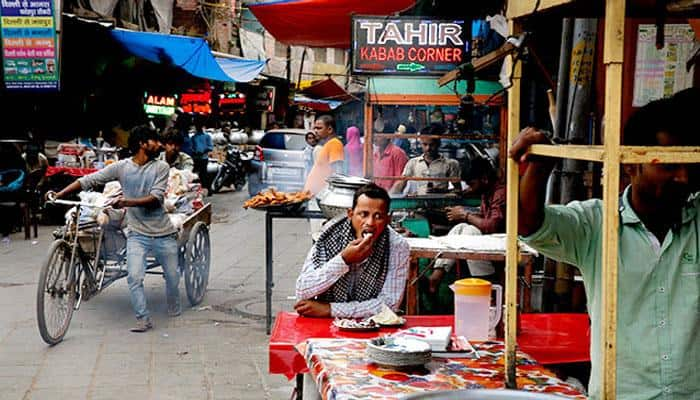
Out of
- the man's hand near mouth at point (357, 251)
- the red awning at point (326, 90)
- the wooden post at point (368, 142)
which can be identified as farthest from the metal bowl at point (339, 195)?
the red awning at point (326, 90)

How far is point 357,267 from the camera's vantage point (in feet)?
15.4

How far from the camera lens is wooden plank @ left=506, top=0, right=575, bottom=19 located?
103 inches

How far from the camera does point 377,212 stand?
187 inches

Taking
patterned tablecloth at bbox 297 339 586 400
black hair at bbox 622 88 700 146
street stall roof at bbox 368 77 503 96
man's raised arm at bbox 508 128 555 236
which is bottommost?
patterned tablecloth at bbox 297 339 586 400

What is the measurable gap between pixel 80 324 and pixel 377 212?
177 inches

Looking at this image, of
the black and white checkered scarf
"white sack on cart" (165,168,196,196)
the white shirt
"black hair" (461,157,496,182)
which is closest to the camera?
the white shirt

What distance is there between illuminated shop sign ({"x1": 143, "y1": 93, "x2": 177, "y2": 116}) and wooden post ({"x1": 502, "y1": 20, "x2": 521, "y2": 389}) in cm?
1705

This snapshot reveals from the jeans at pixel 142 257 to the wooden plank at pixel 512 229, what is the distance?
5391mm

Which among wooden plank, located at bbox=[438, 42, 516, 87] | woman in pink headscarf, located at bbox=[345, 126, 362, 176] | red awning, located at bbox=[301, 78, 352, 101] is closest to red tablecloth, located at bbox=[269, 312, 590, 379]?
wooden plank, located at bbox=[438, 42, 516, 87]

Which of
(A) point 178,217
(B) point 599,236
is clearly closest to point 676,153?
(B) point 599,236

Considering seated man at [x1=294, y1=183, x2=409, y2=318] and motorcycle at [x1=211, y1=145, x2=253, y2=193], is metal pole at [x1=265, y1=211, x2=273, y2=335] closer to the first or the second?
seated man at [x1=294, y1=183, x2=409, y2=318]

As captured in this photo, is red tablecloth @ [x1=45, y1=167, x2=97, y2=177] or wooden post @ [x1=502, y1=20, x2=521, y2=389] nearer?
wooden post @ [x1=502, y1=20, x2=521, y2=389]

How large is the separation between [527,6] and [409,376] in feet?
4.56

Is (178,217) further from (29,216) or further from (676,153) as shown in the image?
(676,153)
